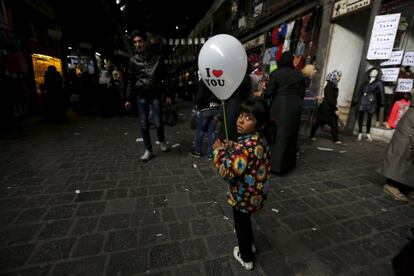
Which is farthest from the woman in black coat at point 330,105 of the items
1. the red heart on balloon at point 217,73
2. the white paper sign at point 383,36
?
the red heart on balloon at point 217,73

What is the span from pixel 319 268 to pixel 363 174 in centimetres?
272

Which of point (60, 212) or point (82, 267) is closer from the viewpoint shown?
point (82, 267)

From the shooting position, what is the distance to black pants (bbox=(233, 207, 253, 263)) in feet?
5.49

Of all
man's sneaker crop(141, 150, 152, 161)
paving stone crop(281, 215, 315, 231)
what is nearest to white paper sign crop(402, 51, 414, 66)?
paving stone crop(281, 215, 315, 231)

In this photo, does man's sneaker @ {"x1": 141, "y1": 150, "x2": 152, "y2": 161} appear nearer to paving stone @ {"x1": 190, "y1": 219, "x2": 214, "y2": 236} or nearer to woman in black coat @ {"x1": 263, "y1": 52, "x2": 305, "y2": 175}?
paving stone @ {"x1": 190, "y1": 219, "x2": 214, "y2": 236}

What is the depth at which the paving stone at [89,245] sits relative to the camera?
1.89 m

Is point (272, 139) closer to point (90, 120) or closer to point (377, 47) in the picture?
point (377, 47)

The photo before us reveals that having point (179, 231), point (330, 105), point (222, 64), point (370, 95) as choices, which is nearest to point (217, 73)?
point (222, 64)

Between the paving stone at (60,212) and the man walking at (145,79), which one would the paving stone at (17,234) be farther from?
the man walking at (145,79)

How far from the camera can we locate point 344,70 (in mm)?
7383

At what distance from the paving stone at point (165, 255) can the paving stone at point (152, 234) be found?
88 mm

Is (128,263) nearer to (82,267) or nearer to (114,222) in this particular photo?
(82,267)

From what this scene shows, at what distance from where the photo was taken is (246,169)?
1.54 m

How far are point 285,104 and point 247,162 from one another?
2336mm
